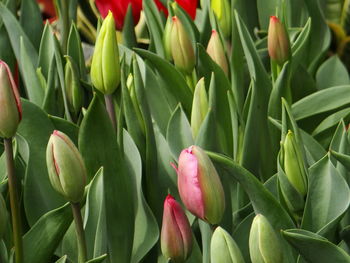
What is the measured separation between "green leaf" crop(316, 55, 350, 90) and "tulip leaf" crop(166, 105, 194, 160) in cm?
38

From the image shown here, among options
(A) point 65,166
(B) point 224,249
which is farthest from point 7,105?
(B) point 224,249

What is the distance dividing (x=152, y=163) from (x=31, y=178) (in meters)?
0.11

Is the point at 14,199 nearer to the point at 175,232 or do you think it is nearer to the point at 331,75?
the point at 175,232

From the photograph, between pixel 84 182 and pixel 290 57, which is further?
pixel 290 57

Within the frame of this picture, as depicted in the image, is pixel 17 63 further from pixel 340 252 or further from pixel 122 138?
pixel 340 252

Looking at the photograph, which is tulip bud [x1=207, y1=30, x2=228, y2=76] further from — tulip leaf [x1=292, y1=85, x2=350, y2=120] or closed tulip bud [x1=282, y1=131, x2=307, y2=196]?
closed tulip bud [x1=282, y1=131, x2=307, y2=196]

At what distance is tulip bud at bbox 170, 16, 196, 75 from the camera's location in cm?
89

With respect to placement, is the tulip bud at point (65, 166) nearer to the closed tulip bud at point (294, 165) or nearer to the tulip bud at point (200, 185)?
the tulip bud at point (200, 185)

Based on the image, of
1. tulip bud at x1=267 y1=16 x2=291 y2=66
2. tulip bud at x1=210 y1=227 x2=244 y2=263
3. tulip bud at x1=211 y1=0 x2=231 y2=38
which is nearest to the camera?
tulip bud at x1=210 y1=227 x2=244 y2=263

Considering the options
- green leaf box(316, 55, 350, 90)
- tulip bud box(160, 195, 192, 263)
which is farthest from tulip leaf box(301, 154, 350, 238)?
green leaf box(316, 55, 350, 90)

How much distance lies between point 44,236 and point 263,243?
0.70 feet

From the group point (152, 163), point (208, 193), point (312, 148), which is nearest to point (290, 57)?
point (312, 148)

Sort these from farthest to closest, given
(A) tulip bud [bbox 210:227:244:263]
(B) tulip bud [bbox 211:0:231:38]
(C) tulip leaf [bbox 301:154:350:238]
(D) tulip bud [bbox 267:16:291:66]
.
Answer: (B) tulip bud [bbox 211:0:231:38] → (D) tulip bud [bbox 267:16:291:66] → (C) tulip leaf [bbox 301:154:350:238] → (A) tulip bud [bbox 210:227:244:263]

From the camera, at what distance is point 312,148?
2.91 ft
